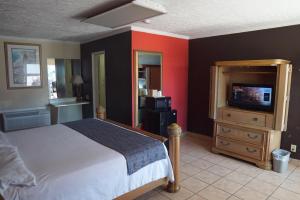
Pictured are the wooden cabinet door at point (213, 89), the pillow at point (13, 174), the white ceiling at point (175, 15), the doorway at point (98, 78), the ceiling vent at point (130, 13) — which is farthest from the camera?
the doorway at point (98, 78)

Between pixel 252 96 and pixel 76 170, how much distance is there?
299 centimetres

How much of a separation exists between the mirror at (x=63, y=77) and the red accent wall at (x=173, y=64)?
2.27 metres

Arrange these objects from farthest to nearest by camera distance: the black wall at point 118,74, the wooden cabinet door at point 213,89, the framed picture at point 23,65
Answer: the framed picture at point 23,65, the black wall at point 118,74, the wooden cabinet door at point 213,89

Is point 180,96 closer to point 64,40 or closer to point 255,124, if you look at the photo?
point 255,124

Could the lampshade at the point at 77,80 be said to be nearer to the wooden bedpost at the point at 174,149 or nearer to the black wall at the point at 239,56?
the black wall at the point at 239,56

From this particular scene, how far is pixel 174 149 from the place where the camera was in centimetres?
251

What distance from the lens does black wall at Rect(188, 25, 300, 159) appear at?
3293mm

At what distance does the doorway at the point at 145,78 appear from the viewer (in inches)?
153

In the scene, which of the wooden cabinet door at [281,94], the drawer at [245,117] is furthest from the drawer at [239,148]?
the wooden cabinet door at [281,94]

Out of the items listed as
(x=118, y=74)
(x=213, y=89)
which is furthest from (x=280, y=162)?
(x=118, y=74)

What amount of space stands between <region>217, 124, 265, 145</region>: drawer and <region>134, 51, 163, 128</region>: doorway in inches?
52.6

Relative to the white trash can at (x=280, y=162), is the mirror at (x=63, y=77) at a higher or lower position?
higher

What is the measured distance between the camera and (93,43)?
15.8 feet

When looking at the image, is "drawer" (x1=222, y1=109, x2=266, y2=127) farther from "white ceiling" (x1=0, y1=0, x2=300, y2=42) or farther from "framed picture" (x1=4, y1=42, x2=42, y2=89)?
"framed picture" (x1=4, y1=42, x2=42, y2=89)
